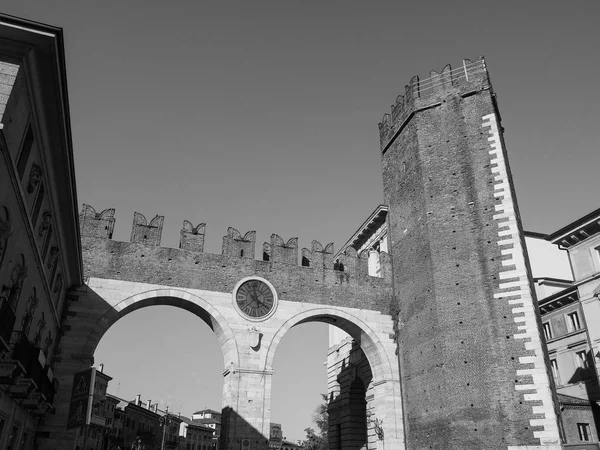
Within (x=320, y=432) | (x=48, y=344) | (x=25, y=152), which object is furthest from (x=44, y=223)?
(x=320, y=432)

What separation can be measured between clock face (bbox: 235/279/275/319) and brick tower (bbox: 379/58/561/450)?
610 centimetres

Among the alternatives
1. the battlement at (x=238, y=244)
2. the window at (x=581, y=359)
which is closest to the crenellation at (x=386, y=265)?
the battlement at (x=238, y=244)

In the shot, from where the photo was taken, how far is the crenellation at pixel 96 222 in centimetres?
2177

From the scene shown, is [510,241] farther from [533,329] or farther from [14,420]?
[14,420]

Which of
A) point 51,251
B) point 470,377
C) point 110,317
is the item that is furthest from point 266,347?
point 51,251

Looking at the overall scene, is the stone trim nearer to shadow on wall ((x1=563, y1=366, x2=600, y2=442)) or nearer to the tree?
shadow on wall ((x1=563, y1=366, x2=600, y2=442))

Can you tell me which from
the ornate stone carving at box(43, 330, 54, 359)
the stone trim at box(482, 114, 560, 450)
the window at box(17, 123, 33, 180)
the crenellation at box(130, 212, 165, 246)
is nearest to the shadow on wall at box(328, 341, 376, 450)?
the stone trim at box(482, 114, 560, 450)

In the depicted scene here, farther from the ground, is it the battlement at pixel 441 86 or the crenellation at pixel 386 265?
the battlement at pixel 441 86

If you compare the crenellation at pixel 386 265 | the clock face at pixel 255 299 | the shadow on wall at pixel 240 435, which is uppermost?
the crenellation at pixel 386 265

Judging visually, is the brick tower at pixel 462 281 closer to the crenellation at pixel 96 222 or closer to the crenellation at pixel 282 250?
the crenellation at pixel 282 250

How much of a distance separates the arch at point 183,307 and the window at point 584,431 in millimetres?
17575

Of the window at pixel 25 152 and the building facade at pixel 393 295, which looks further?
the building facade at pixel 393 295

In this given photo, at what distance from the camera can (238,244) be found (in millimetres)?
23484

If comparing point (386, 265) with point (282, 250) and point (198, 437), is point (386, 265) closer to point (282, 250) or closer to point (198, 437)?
point (282, 250)
